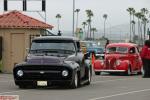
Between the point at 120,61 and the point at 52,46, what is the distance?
11722 millimetres

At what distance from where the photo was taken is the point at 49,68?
20578 millimetres

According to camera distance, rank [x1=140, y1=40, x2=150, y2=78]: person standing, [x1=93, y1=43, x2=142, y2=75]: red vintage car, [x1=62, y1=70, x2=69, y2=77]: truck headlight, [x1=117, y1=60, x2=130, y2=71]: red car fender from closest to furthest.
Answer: [x1=62, y1=70, x2=69, y2=77]: truck headlight < [x1=140, y1=40, x2=150, y2=78]: person standing < [x1=117, y1=60, x2=130, y2=71]: red car fender < [x1=93, y1=43, x2=142, y2=75]: red vintage car

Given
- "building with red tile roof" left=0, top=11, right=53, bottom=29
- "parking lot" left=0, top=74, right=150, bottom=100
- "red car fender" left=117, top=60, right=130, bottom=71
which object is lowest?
"parking lot" left=0, top=74, right=150, bottom=100

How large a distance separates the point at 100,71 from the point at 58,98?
54.1 feet

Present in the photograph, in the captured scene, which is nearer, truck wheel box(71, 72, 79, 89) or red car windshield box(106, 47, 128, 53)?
truck wheel box(71, 72, 79, 89)

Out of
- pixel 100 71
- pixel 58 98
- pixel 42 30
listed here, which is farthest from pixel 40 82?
pixel 42 30

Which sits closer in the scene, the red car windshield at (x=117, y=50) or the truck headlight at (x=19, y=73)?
the truck headlight at (x=19, y=73)

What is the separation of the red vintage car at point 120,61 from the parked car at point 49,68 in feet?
37.0

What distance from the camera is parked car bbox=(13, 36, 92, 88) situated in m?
20.6

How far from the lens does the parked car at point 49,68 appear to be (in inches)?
810

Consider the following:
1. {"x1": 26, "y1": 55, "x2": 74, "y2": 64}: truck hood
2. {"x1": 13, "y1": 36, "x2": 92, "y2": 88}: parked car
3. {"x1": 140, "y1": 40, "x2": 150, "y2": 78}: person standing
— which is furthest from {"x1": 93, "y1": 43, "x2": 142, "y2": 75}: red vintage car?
{"x1": 26, "y1": 55, "x2": 74, "y2": 64}: truck hood

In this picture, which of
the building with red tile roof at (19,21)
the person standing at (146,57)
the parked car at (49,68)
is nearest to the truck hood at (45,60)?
the parked car at (49,68)

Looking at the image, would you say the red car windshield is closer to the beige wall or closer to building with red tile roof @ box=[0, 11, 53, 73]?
building with red tile roof @ box=[0, 11, 53, 73]

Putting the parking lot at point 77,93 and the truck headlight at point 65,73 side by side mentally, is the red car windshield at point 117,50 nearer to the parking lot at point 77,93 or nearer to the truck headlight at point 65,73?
the parking lot at point 77,93
